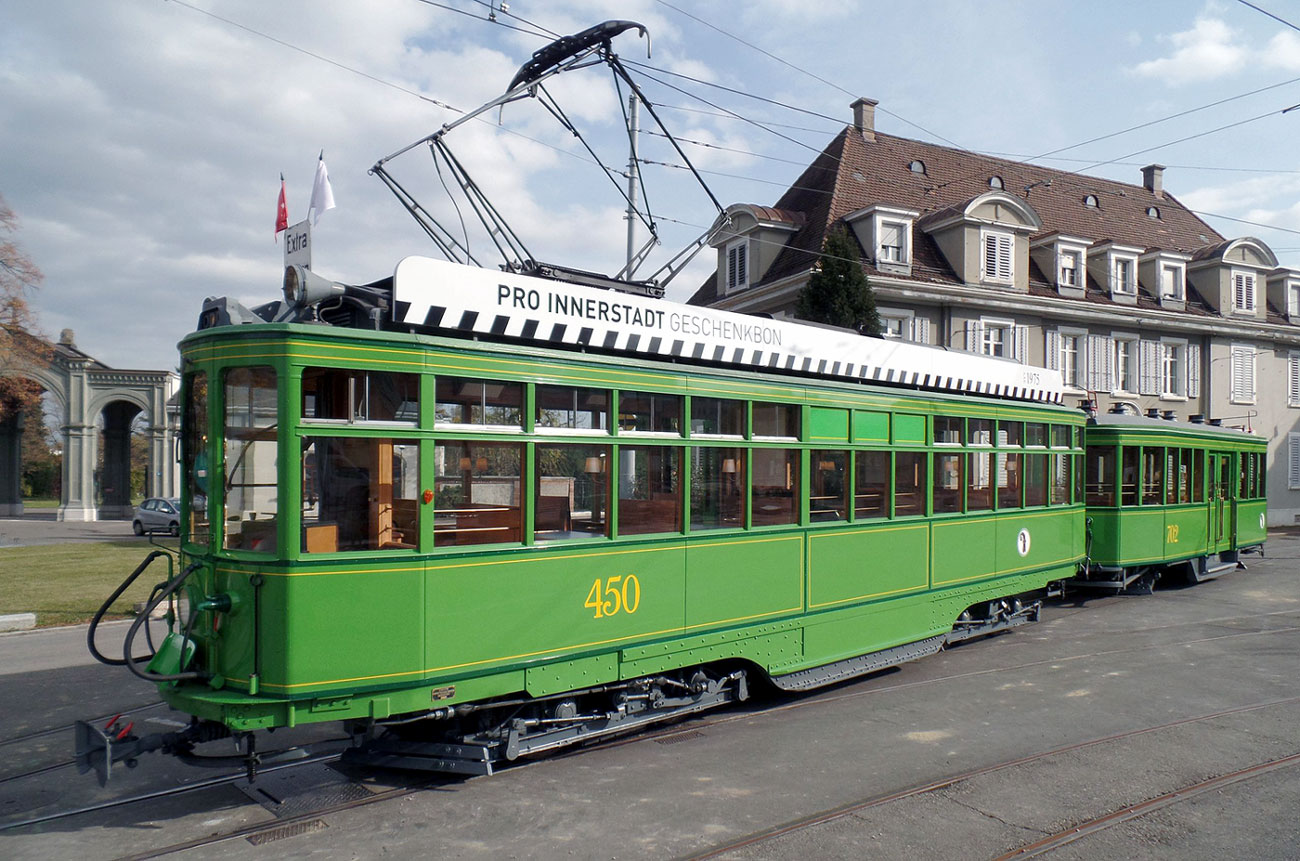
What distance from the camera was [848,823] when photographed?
500cm

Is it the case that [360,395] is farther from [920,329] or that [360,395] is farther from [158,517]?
[158,517]

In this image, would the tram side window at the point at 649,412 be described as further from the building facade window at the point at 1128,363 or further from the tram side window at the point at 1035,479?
the building facade window at the point at 1128,363

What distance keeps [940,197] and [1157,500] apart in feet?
53.7

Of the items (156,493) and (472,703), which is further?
(156,493)

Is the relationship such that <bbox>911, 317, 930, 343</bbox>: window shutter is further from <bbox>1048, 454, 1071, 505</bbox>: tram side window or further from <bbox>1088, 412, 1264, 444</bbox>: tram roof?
<bbox>1048, 454, 1071, 505</bbox>: tram side window

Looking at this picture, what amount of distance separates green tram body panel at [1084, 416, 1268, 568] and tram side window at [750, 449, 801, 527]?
6.28 meters

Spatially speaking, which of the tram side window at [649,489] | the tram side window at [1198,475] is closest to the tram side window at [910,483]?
the tram side window at [649,489]

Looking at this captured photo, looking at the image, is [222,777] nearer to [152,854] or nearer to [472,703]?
[152,854]

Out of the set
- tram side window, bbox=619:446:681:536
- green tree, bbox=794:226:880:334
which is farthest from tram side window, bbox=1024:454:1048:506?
green tree, bbox=794:226:880:334

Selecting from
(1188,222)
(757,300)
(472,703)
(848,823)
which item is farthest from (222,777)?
(1188,222)

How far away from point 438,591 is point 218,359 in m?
1.80

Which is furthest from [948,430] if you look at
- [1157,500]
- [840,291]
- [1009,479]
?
[840,291]

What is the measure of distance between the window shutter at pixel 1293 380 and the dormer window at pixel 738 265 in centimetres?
2080

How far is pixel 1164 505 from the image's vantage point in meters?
14.0
